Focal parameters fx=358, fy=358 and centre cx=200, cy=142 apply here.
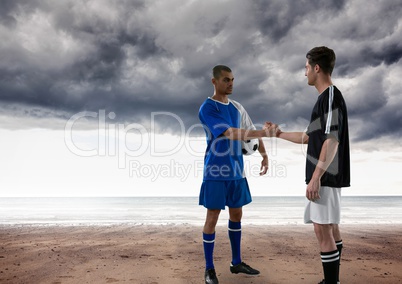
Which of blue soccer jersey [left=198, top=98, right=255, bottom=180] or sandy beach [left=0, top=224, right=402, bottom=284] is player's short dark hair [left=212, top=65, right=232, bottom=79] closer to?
blue soccer jersey [left=198, top=98, right=255, bottom=180]

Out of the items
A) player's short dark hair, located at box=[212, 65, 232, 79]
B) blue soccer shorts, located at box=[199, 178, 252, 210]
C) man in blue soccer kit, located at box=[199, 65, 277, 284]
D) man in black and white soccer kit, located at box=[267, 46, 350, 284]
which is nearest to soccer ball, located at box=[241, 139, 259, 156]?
man in blue soccer kit, located at box=[199, 65, 277, 284]

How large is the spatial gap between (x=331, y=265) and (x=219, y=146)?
1736 mm

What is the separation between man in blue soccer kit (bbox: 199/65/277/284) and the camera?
13.2ft

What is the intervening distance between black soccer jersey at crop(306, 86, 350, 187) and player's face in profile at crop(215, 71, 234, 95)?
127 centimetres

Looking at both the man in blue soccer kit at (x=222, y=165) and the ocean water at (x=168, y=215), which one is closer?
the man in blue soccer kit at (x=222, y=165)

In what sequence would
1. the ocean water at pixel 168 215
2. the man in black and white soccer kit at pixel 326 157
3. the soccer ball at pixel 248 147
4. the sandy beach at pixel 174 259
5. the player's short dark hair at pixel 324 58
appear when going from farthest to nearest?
the ocean water at pixel 168 215
the soccer ball at pixel 248 147
the sandy beach at pixel 174 259
the player's short dark hair at pixel 324 58
the man in black and white soccer kit at pixel 326 157

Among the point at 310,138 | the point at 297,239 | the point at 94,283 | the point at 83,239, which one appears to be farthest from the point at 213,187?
the point at 83,239

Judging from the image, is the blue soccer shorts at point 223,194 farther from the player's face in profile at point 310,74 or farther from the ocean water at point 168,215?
the ocean water at point 168,215

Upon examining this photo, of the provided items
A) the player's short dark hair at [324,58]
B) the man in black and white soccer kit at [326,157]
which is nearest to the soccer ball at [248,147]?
the man in black and white soccer kit at [326,157]

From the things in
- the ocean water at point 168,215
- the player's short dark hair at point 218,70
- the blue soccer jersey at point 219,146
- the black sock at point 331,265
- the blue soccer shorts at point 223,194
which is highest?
the player's short dark hair at point 218,70

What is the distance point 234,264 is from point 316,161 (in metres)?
1.92

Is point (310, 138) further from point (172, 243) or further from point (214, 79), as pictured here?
point (172, 243)

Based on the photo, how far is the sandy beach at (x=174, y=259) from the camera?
4172mm

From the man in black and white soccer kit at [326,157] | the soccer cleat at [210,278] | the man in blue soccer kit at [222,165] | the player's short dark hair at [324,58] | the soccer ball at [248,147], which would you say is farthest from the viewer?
the soccer ball at [248,147]
